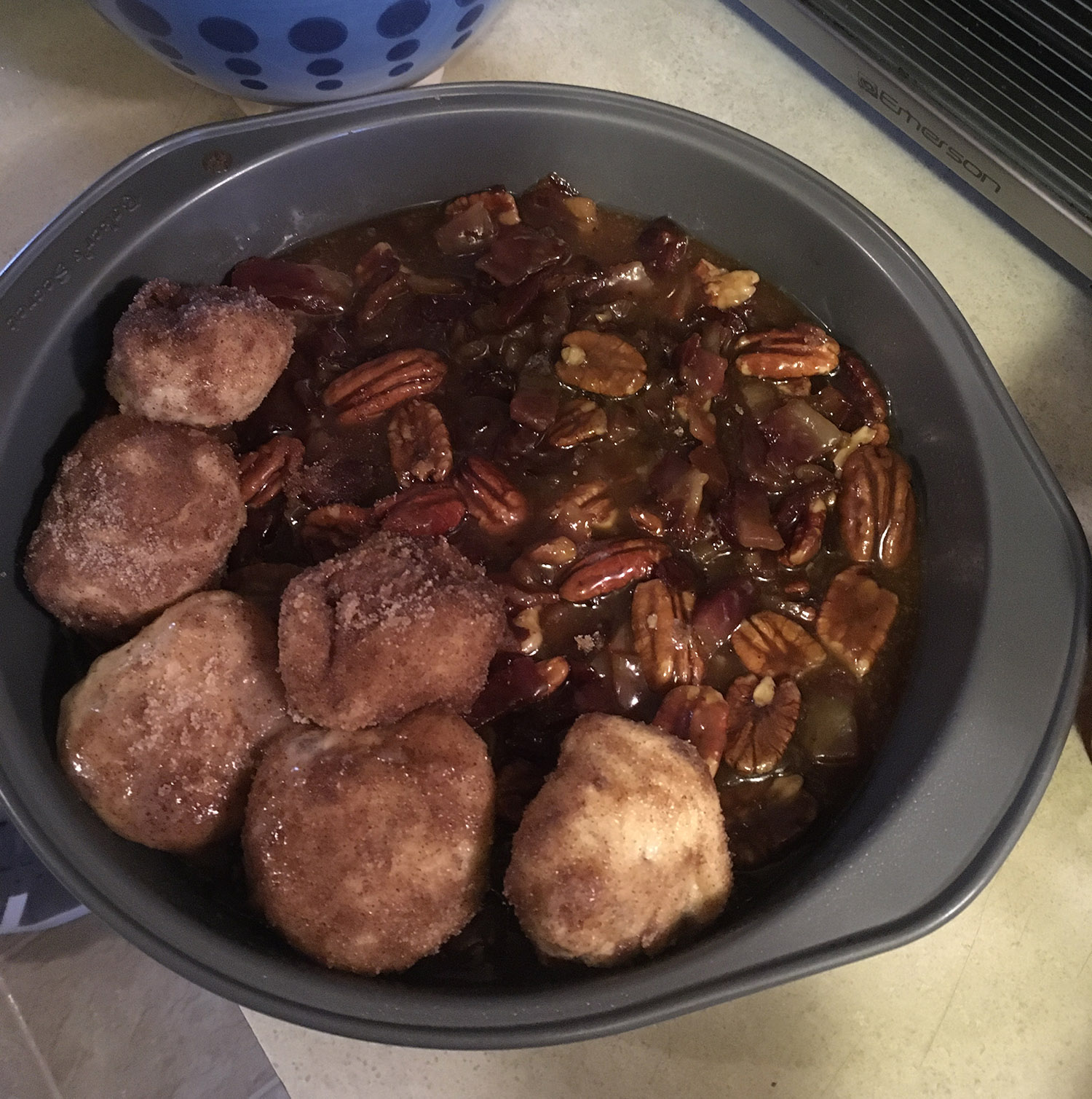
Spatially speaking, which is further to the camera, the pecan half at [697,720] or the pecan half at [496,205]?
the pecan half at [496,205]

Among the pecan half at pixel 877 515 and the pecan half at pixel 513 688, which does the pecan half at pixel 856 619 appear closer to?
the pecan half at pixel 877 515

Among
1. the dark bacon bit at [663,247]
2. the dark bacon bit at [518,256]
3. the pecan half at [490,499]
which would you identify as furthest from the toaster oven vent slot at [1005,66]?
the pecan half at [490,499]

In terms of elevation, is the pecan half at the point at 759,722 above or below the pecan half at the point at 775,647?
below

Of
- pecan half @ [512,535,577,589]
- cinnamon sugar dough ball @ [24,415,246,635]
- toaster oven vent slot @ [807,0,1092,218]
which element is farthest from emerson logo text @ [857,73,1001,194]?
cinnamon sugar dough ball @ [24,415,246,635]

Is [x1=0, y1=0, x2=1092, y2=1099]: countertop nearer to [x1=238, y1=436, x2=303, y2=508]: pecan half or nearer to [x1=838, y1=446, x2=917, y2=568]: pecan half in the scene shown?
[x1=838, y1=446, x2=917, y2=568]: pecan half

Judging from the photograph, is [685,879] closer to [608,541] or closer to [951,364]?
[608,541]

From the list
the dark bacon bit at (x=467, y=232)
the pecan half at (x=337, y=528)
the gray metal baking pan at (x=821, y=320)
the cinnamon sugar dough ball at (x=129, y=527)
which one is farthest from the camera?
the dark bacon bit at (x=467, y=232)

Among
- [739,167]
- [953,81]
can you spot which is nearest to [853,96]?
[953,81]
